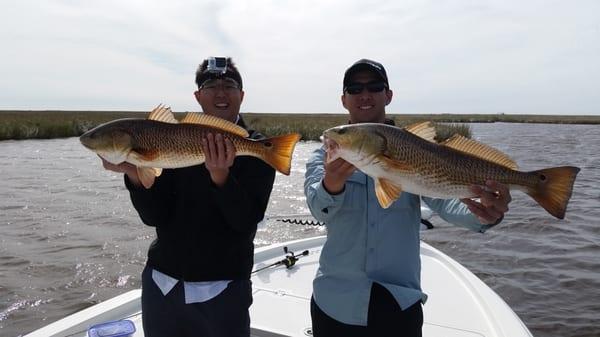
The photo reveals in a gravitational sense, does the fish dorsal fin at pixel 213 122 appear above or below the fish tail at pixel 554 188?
above

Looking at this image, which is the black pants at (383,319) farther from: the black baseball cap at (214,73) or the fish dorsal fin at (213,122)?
the black baseball cap at (214,73)

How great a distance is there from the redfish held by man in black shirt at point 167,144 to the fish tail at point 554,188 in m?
1.53

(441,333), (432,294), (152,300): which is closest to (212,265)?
(152,300)

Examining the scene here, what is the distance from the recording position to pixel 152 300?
3236mm

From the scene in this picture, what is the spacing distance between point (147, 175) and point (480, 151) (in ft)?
7.23

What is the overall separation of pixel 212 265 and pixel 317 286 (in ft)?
2.45

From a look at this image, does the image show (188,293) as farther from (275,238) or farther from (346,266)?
(275,238)

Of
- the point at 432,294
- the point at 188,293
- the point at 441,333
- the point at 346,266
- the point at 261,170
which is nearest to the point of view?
the point at 346,266

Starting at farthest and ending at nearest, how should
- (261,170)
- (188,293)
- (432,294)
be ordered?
1. (432,294)
2. (261,170)
3. (188,293)

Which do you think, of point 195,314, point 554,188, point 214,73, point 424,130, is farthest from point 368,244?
point 214,73

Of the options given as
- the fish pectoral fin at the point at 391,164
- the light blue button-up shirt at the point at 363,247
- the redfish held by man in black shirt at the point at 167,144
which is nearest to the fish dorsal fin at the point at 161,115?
the redfish held by man in black shirt at the point at 167,144

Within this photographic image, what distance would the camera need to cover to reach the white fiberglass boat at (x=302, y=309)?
442 centimetres

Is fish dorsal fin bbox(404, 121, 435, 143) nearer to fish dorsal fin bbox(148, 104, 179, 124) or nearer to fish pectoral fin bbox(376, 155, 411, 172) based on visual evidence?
fish pectoral fin bbox(376, 155, 411, 172)

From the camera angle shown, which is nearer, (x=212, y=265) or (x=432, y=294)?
(x=212, y=265)
